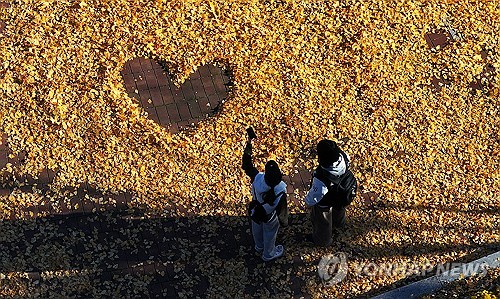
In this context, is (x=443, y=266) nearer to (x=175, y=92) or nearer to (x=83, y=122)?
(x=175, y=92)

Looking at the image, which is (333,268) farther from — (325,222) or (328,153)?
(328,153)

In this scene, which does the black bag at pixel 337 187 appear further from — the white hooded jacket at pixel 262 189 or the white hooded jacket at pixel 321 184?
the white hooded jacket at pixel 262 189

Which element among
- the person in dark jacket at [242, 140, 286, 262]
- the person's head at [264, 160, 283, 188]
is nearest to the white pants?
the person in dark jacket at [242, 140, 286, 262]

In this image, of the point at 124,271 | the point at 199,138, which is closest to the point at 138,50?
the point at 199,138

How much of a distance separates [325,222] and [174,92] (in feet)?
10.1

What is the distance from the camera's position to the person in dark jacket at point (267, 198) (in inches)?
276

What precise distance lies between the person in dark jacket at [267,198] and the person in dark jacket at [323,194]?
358mm

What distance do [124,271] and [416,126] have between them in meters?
4.34

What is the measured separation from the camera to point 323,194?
7281 millimetres

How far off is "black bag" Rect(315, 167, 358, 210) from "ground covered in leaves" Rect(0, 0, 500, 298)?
1.07 meters

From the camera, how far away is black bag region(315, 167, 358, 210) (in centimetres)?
720

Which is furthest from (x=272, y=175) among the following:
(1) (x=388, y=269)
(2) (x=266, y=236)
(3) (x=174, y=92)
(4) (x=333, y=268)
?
(3) (x=174, y=92)

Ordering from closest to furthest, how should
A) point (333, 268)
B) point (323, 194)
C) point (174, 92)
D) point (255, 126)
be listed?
point (323, 194) → point (333, 268) → point (255, 126) → point (174, 92)

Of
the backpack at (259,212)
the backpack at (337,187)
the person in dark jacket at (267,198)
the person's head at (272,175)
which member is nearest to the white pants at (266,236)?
the person in dark jacket at (267,198)
